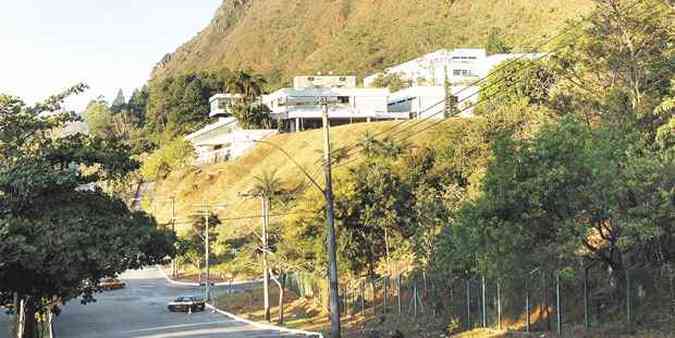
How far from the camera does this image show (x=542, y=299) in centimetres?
2745

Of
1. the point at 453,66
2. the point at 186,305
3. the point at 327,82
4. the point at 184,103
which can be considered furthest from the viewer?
the point at 184,103

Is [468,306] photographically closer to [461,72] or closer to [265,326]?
[265,326]

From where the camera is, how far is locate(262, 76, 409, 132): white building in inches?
4464

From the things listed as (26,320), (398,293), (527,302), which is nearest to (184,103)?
(398,293)

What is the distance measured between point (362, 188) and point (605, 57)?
1497 centimetres

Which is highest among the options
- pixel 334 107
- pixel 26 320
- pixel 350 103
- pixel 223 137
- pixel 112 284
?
pixel 350 103

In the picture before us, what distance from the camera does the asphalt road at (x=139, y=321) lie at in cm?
4016

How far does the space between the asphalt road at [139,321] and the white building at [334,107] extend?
165 ft

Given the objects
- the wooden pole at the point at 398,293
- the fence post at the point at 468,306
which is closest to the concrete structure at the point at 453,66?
the wooden pole at the point at 398,293

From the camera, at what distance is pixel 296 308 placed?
51.0 m

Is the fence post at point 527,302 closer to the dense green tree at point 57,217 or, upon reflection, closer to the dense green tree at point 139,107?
the dense green tree at point 57,217

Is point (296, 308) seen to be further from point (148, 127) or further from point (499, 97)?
point (148, 127)

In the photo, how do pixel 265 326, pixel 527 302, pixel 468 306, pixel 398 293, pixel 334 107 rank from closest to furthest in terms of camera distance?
pixel 527 302 < pixel 468 306 < pixel 398 293 < pixel 265 326 < pixel 334 107

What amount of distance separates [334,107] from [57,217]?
95672 mm
